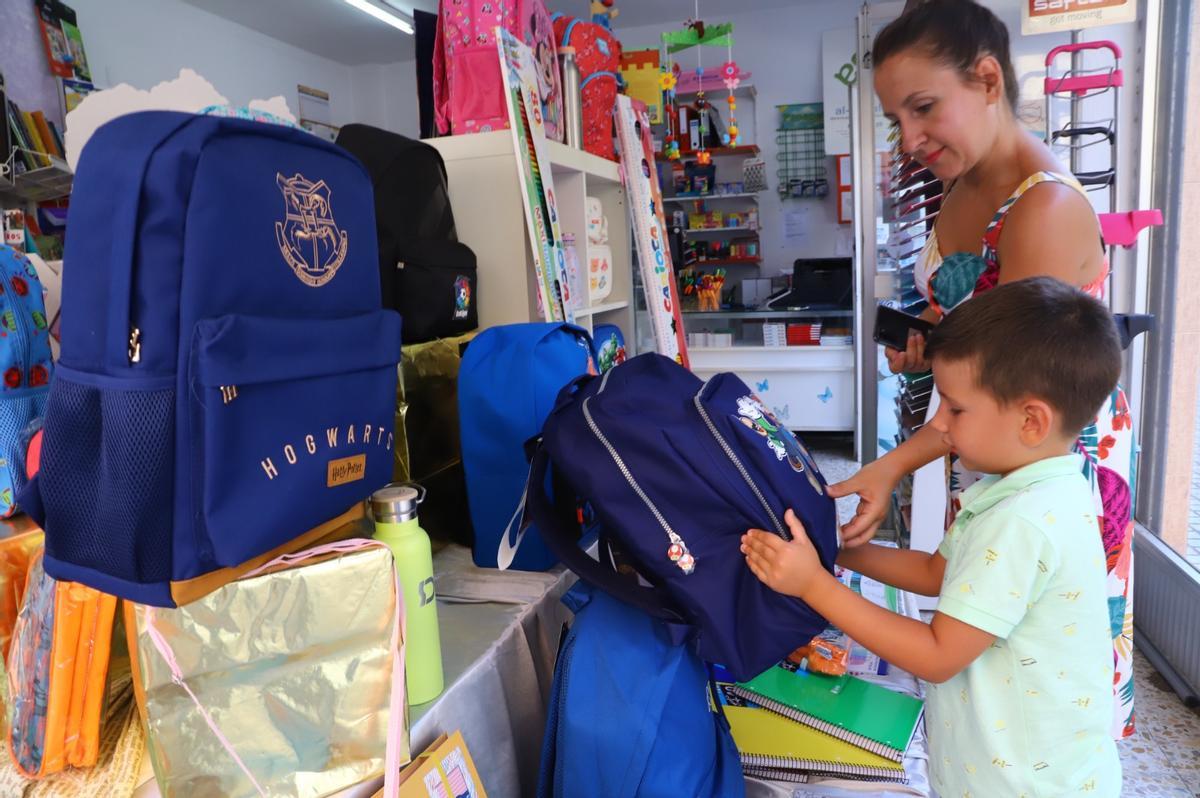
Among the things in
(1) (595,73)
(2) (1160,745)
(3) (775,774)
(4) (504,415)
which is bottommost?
(2) (1160,745)

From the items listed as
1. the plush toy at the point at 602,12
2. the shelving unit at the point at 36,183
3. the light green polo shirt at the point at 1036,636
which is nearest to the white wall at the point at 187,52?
the shelving unit at the point at 36,183

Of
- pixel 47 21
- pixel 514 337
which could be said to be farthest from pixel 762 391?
pixel 47 21

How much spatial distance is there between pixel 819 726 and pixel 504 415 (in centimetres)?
74

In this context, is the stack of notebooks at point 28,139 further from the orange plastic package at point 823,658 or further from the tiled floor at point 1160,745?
the tiled floor at point 1160,745

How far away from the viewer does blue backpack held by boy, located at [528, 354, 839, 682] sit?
1002mm

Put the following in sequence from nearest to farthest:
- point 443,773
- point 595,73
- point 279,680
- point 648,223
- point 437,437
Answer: point 279,680 < point 443,773 < point 437,437 < point 595,73 < point 648,223

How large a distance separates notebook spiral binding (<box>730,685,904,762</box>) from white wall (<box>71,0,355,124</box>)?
4.79 metres

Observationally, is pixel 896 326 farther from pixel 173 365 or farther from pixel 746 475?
pixel 173 365

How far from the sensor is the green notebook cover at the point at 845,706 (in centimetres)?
121

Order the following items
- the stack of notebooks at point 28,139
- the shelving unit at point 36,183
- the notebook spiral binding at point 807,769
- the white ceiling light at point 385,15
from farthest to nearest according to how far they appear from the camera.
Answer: the white ceiling light at point 385,15 < the stack of notebooks at point 28,139 < the shelving unit at point 36,183 < the notebook spiral binding at point 807,769

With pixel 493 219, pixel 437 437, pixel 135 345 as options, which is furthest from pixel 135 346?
pixel 493 219

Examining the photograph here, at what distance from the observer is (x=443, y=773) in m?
0.92

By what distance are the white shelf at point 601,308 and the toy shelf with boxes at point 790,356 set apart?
1.70m

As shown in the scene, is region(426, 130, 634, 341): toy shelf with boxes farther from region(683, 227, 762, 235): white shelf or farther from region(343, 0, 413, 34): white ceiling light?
region(343, 0, 413, 34): white ceiling light
